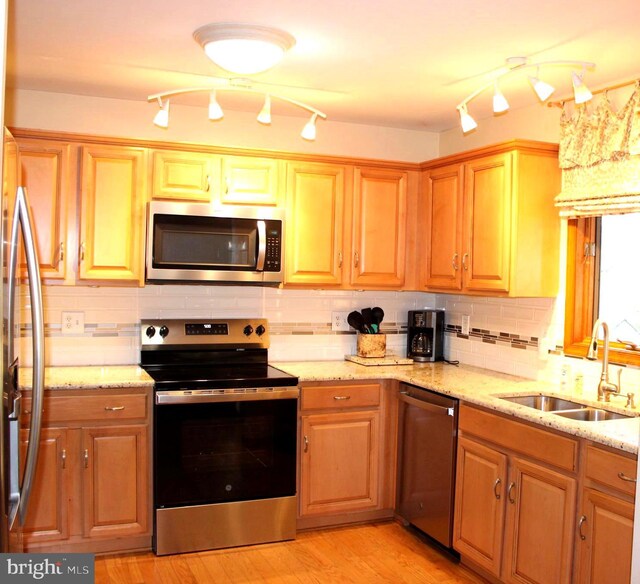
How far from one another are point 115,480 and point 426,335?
6.68ft

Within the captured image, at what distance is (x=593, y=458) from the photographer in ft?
8.52

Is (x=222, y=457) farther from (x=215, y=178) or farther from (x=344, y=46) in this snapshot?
(x=344, y=46)

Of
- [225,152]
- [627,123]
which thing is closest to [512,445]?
[627,123]

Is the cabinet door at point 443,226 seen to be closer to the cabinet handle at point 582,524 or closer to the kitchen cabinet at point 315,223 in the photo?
the kitchen cabinet at point 315,223

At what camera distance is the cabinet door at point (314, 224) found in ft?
13.3

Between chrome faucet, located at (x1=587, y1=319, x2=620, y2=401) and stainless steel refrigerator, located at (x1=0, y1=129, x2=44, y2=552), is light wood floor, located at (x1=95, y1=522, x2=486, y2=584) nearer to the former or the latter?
Result: chrome faucet, located at (x1=587, y1=319, x2=620, y2=401)

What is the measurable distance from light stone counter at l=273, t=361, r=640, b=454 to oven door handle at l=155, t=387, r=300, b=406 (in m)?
→ 0.13

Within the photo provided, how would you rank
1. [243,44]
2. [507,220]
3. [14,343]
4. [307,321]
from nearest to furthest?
[14,343] < [243,44] < [507,220] < [307,321]

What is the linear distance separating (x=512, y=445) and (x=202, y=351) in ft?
6.03

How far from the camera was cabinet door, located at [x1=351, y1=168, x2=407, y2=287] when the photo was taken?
4.18 meters

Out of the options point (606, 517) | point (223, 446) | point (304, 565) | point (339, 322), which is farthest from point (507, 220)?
point (304, 565)

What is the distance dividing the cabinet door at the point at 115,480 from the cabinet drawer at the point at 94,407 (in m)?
0.06

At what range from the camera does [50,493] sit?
3344 mm

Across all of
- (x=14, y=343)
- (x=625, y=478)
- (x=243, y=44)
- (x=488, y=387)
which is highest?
(x=243, y=44)
